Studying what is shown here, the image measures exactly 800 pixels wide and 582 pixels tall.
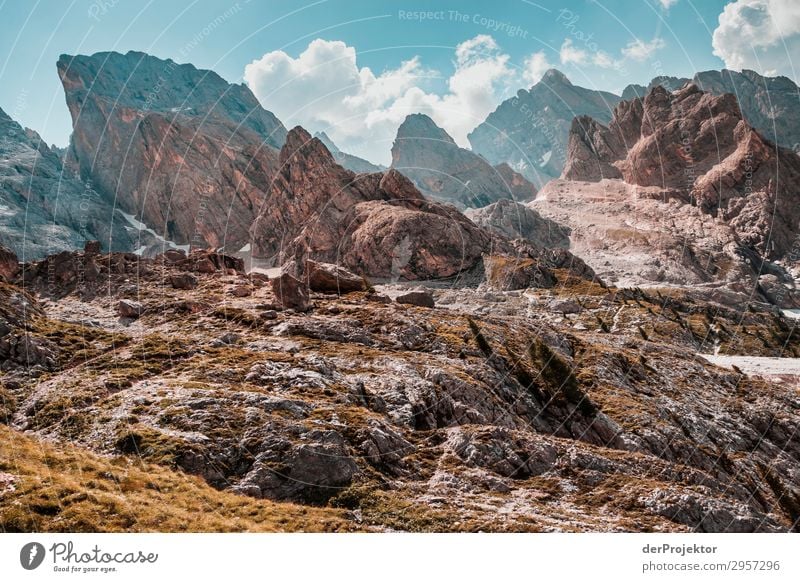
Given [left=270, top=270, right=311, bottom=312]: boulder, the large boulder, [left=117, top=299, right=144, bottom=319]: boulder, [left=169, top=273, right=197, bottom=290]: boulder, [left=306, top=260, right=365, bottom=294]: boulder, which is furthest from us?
[left=306, top=260, right=365, bottom=294]: boulder

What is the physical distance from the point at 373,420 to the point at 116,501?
57.4 ft

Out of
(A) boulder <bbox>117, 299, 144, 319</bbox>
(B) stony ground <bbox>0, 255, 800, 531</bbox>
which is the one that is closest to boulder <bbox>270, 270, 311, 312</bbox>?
(B) stony ground <bbox>0, 255, 800, 531</bbox>

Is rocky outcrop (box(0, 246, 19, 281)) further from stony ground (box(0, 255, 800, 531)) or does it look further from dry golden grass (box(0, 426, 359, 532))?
dry golden grass (box(0, 426, 359, 532))

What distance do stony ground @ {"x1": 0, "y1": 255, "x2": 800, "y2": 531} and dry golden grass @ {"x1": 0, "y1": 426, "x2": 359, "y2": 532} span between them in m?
0.12

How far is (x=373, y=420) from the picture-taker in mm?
38438

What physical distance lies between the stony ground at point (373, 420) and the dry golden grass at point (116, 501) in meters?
0.12

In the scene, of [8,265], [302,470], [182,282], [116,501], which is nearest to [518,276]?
[182,282]

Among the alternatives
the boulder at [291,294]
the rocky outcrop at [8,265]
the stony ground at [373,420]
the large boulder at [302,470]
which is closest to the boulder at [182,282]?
the stony ground at [373,420]

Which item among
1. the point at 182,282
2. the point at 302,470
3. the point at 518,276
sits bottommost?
the point at 302,470

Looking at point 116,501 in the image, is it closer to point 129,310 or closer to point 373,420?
point 373,420

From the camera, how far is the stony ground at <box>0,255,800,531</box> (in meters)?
30.5

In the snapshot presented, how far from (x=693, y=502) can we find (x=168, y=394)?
3786 cm

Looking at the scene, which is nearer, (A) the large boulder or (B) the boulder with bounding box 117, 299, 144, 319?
(A) the large boulder
